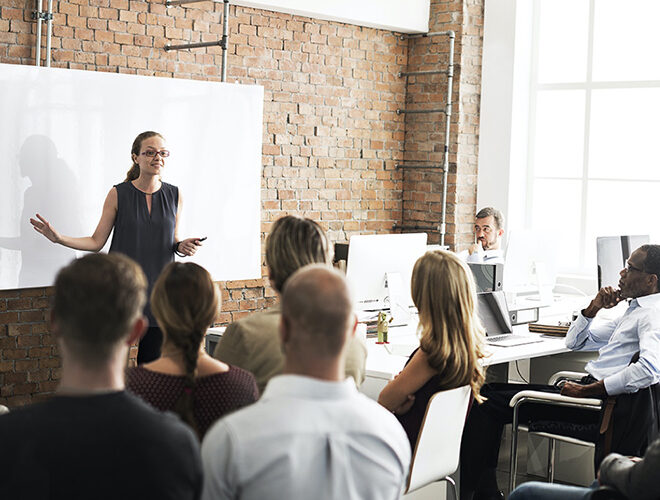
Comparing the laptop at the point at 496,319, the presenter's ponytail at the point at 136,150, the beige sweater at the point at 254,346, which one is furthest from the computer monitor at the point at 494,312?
the beige sweater at the point at 254,346

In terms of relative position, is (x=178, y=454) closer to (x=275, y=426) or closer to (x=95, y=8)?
(x=275, y=426)

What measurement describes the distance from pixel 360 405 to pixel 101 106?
4.13 metres

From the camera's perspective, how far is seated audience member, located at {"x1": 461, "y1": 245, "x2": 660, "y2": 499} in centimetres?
377

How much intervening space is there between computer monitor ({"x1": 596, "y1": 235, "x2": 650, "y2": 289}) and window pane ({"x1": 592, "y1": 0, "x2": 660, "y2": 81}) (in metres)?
2.30

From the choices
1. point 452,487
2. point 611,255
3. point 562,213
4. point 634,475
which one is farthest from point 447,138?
point 634,475

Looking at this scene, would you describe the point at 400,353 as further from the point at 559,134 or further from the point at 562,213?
the point at 559,134

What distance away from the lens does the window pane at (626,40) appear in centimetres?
744

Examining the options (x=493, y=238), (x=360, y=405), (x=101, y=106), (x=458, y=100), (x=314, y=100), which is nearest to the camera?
(x=360, y=405)

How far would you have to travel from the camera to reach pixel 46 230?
200 inches

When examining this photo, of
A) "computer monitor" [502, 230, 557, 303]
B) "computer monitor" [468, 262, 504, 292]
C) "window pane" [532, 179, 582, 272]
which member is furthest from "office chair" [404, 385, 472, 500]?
"window pane" [532, 179, 582, 272]

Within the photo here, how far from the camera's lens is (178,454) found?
163 cm

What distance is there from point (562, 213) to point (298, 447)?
21.7 ft

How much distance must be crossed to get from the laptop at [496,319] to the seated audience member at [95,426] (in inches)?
135

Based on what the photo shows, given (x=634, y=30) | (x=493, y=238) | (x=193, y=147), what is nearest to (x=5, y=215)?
(x=193, y=147)
